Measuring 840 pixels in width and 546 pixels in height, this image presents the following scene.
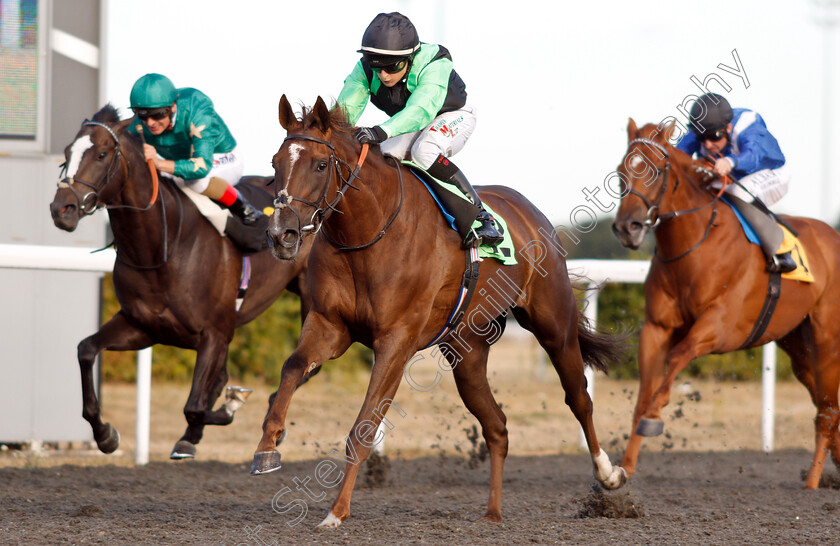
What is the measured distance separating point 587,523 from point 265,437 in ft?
5.44

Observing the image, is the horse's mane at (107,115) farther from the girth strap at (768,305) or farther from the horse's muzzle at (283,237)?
the girth strap at (768,305)

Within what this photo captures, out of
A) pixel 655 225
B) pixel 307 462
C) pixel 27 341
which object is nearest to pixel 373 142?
pixel 655 225

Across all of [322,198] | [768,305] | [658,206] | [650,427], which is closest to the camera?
[322,198]

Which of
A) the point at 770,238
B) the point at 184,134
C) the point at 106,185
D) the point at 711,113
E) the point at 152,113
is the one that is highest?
the point at 711,113

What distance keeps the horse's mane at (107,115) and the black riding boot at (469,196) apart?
1.87m

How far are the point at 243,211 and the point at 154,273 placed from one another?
0.70 m

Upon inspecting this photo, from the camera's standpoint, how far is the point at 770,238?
5723 millimetres

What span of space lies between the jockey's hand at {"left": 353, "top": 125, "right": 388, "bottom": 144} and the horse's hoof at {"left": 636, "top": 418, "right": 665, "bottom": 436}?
7.30 ft

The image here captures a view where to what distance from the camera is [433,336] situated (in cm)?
430

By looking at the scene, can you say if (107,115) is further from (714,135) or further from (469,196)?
(714,135)

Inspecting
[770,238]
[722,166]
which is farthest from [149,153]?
[770,238]

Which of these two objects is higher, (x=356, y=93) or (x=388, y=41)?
→ (x=388, y=41)

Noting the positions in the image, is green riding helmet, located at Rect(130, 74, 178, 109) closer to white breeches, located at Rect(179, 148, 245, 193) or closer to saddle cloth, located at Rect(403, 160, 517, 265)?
white breeches, located at Rect(179, 148, 245, 193)

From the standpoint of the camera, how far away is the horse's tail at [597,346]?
5.30m
